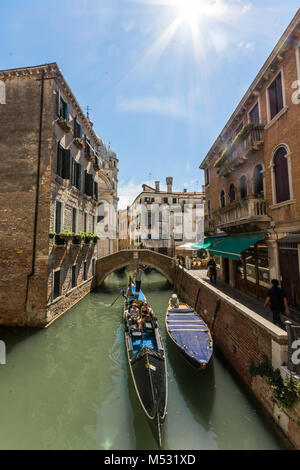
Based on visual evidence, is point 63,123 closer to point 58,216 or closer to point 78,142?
point 78,142

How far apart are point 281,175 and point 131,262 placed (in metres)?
14.4

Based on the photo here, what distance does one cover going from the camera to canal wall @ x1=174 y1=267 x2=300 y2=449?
434 centimetres

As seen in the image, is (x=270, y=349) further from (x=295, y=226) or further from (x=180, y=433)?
(x=295, y=226)

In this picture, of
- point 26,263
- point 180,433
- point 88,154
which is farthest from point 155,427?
point 88,154

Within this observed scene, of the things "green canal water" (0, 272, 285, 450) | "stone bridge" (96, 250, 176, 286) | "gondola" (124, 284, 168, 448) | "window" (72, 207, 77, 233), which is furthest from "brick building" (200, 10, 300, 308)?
"stone bridge" (96, 250, 176, 286)

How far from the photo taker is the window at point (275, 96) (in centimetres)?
753

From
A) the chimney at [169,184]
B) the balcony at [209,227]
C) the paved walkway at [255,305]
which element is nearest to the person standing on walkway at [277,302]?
the paved walkway at [255,305]

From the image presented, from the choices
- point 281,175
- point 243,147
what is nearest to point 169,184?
point 243,147

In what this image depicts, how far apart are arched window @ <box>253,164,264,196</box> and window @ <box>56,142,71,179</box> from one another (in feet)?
30.9

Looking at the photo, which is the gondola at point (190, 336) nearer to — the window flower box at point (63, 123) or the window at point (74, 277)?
the window at point (74, 277)

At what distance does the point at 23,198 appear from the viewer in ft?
32.7

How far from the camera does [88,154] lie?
14930mm

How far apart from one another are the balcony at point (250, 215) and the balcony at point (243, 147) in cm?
224

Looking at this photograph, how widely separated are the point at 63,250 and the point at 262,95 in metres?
11.7
